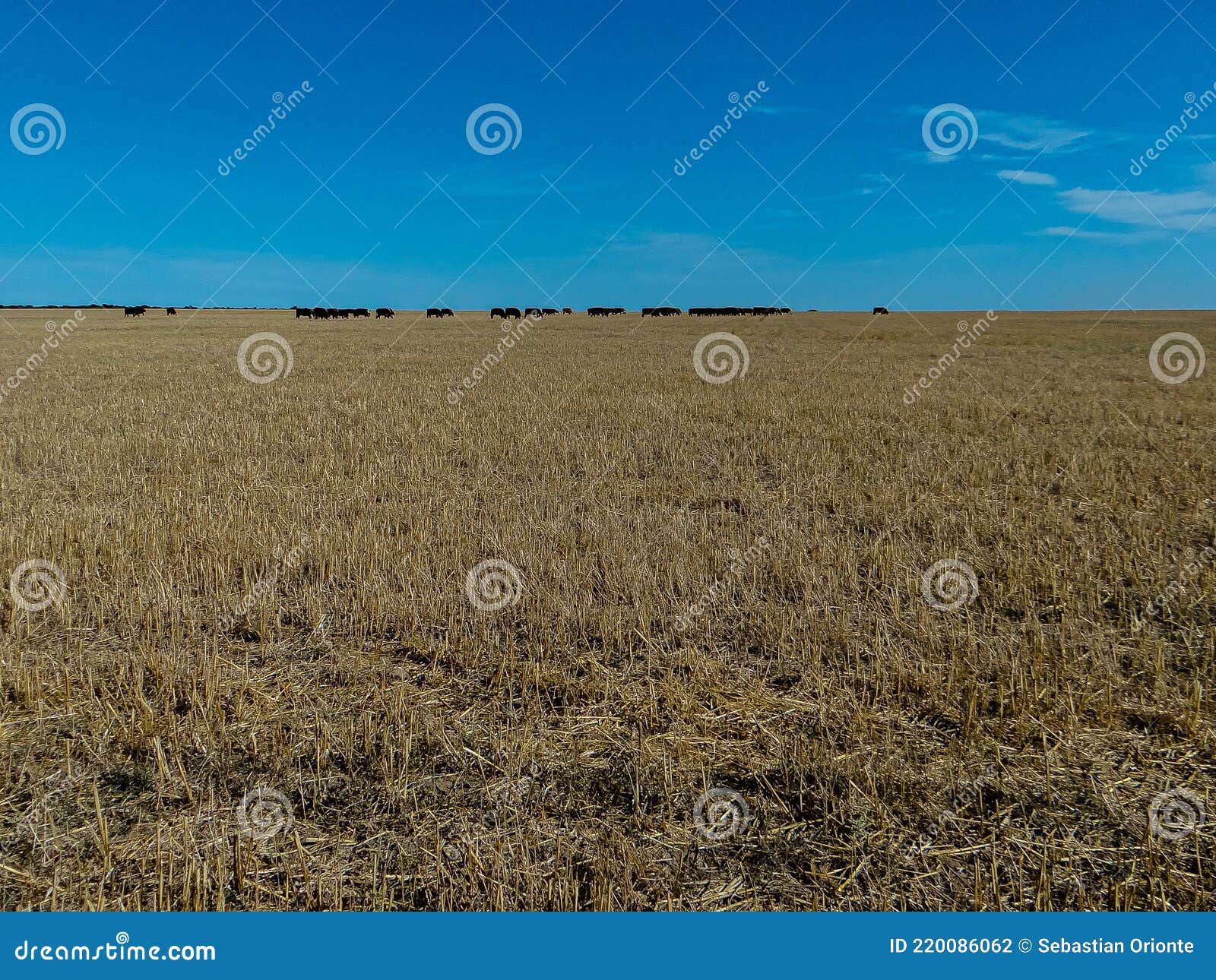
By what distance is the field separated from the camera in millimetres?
3186

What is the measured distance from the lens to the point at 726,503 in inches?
362

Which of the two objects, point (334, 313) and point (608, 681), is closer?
point (608, 681)

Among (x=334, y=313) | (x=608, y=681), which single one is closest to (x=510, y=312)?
(x=334, y=313)

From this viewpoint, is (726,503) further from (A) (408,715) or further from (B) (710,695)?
(A) (408,715)

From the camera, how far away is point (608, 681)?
473 centimetres

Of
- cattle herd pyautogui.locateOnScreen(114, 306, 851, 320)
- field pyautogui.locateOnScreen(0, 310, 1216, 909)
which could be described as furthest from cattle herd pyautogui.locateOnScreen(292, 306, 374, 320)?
field pyautogui.locateOnScreen(0, 310, 1216, 909)

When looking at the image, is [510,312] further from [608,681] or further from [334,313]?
[608,681]

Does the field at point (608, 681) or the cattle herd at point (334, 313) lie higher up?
the cattle herd at point (334, 313)

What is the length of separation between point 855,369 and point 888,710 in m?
23.2

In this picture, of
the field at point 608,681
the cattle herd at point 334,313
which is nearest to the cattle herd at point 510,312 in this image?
the cattle herd at point 334,313

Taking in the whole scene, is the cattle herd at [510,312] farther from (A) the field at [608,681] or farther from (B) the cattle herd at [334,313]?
(A) the field at [608,681]

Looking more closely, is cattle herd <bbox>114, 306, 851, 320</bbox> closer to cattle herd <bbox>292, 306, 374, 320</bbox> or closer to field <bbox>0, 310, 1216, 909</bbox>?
cattle herd <bbox>292, 306, 374, 320</bbox>

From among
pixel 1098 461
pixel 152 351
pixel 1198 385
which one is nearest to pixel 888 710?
pixel 1098 461

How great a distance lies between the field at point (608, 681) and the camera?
3186 millimetres
